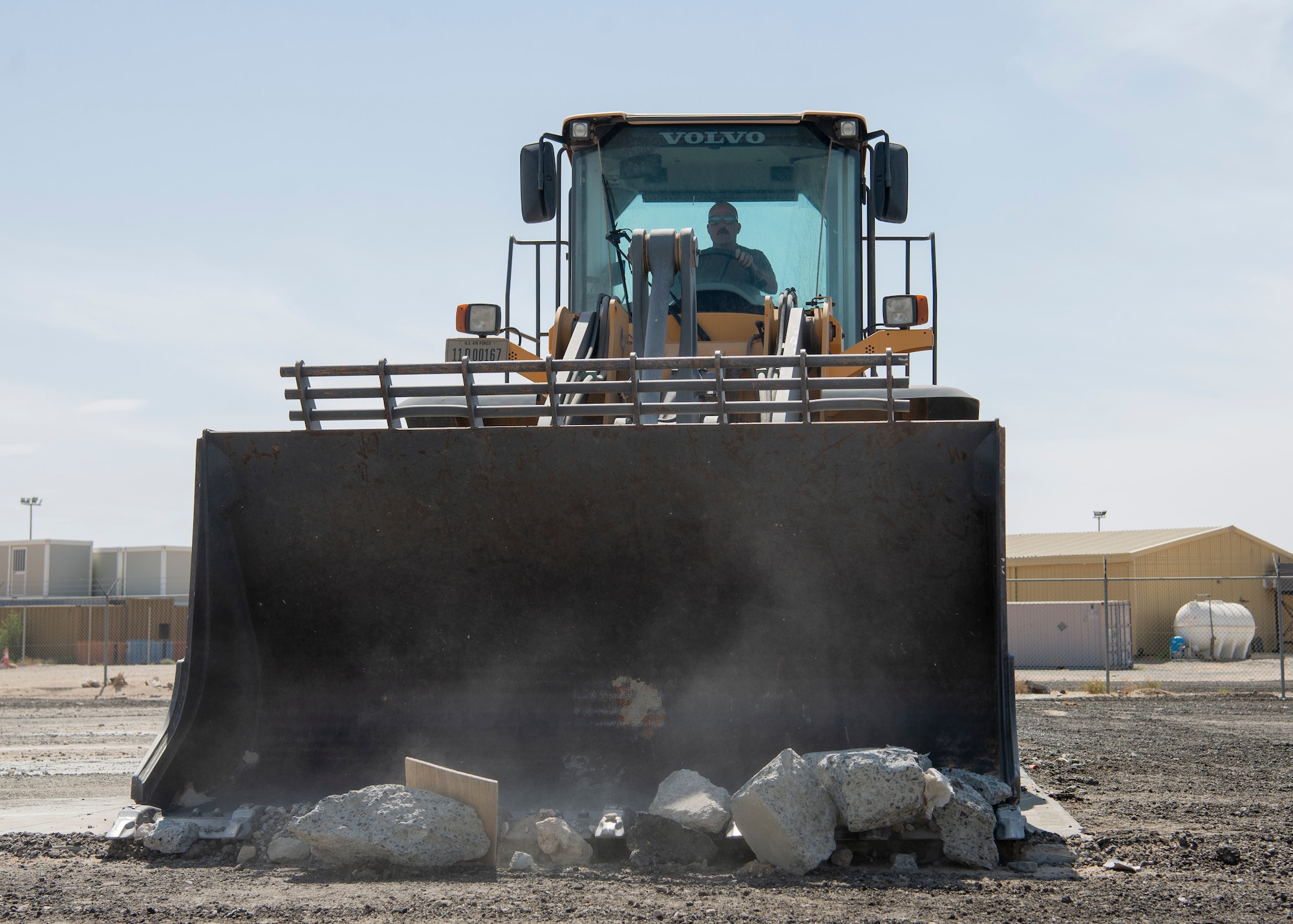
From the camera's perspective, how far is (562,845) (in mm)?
3926

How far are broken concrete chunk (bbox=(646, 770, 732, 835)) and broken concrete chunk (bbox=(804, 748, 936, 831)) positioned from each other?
0.36 meters

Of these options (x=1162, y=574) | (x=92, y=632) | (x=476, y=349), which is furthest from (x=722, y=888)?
(x=92, y=632)

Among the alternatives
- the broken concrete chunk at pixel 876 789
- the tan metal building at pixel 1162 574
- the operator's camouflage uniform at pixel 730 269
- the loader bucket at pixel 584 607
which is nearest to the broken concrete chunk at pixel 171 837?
the loader bucket at pixel 584 607

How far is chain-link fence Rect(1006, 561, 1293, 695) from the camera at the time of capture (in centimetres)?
2050

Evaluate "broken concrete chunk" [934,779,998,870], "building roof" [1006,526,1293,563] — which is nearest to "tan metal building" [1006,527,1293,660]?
"building roof" [1006,526,1293,563]

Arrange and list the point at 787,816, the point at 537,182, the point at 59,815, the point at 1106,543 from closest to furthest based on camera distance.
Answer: the point at 787,816
the point at 59,815
the point at 537,182
the point at 1106,543

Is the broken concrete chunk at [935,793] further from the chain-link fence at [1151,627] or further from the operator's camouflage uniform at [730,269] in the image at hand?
the chain-link fence at [1151,627]

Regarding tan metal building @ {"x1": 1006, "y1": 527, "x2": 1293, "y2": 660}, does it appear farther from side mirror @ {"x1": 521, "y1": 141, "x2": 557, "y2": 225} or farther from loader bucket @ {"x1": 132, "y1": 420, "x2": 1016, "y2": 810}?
loader bucket @ {"x1": 132, "y1": 420, "x2": 1016, "y2": 810}

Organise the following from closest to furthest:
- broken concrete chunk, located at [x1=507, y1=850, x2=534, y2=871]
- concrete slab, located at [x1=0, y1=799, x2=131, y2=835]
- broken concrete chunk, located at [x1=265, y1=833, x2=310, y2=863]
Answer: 1. broken concrete chunk, located at [x1=507, y1=850, x2=534, y2=871]
2. broken concrete chunk, located at [x1=265, y1=833, x2=310, y2=863]
3. concrete slab, located at [x1=0, y1=799, x2=131, y2=835]

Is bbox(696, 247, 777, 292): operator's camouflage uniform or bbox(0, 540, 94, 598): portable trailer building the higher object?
bbox(696, 247, 777, 292): operator's camouflage uniform

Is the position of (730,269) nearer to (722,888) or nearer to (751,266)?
(751,266)

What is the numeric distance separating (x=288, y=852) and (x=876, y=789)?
2038 mm

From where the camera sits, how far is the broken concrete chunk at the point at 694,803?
3889 mm

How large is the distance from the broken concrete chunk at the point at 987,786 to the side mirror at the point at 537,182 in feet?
12.8
